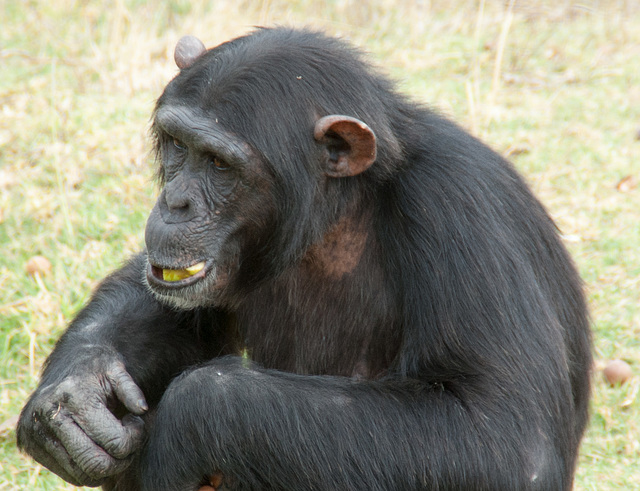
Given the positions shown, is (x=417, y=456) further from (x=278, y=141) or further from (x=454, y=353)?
(x=278, y=141)

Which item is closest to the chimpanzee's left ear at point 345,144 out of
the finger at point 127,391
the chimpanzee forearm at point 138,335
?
the chimpanzee forearm at point 138,335

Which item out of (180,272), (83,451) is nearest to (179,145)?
(180,272)

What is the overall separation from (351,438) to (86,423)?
4.09 ft

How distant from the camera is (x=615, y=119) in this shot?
31.2 feet

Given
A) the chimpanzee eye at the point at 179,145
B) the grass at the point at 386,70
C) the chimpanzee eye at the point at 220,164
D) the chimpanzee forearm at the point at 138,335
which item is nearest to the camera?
the chimpanzee eye at the point at 220,164

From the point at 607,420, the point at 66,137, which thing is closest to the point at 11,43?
the point at 66,137

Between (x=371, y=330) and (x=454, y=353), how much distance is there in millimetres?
665

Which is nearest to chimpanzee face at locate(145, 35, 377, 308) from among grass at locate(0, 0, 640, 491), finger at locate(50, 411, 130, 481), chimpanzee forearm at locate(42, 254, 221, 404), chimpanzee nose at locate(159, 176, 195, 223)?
chimpanzee nose at locate(159, 176, 195, 223)

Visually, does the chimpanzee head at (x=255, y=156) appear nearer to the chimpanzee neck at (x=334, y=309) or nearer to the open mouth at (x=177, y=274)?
the open mouth at (x=177, y=274)

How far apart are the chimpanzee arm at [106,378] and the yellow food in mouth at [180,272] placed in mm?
548

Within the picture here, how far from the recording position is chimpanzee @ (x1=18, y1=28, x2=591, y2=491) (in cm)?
389

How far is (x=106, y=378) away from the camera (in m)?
4.32

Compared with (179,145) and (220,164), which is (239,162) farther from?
(179,145)

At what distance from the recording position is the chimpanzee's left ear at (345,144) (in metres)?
4.07
